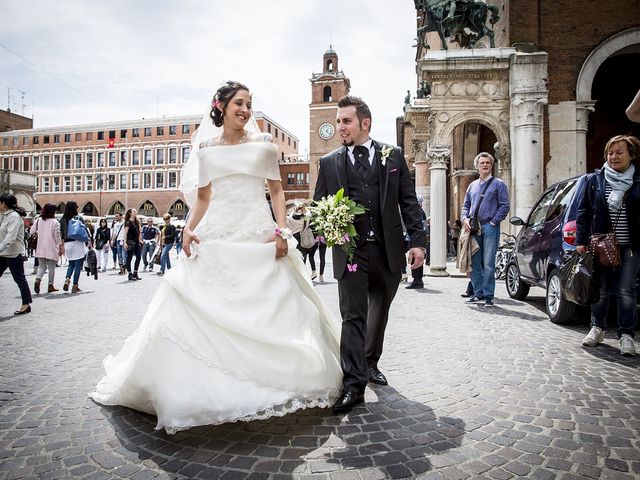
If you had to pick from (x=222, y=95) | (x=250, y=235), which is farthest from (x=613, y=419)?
(x=222, y=95)

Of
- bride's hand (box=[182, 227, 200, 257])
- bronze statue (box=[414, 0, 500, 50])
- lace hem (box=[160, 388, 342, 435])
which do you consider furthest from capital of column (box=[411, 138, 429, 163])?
lace hem (box=[160, 388, 342, 435])

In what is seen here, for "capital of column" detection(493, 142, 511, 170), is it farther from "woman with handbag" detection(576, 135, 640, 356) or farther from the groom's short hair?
the groom's short hair

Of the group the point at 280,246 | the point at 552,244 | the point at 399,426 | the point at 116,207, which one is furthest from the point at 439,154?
the point at 116,207

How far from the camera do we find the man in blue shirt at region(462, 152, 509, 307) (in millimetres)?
7293

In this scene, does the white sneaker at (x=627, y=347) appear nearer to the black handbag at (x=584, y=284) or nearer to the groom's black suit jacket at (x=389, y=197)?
the black handbag at (x=584, y=284)

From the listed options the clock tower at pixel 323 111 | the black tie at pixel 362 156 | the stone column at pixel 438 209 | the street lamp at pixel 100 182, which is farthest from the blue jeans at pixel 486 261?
the street lamp at pixel 100 182

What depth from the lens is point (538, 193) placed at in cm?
1219

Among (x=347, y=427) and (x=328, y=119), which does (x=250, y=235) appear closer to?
(x=347, y=427)

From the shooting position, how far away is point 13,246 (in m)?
6.89

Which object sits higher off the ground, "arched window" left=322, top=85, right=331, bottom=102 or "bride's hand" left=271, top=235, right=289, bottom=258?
"arched window" left=322, top=85, right=331, bottom=102

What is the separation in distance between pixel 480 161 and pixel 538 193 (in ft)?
19.1

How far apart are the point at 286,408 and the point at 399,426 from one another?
77 centimetres

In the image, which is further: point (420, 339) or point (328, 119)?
point (328, 119)

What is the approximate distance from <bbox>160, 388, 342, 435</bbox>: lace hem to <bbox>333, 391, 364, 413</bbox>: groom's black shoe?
0.04m
